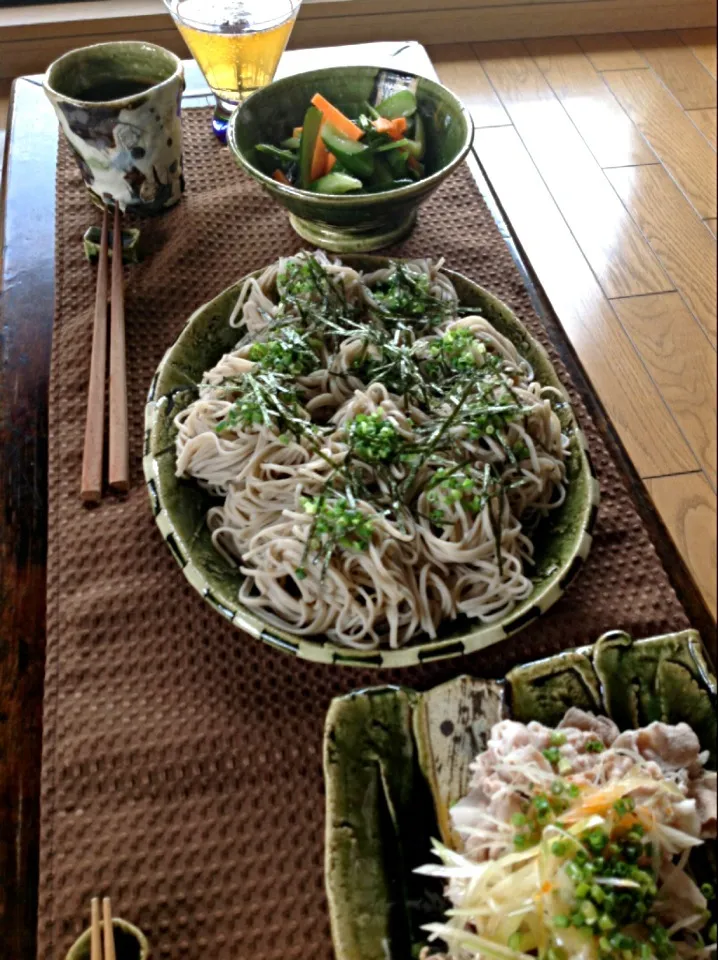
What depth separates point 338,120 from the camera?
140 cm

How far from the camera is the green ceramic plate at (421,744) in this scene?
767 mm

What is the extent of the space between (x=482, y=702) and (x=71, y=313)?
3.03ft

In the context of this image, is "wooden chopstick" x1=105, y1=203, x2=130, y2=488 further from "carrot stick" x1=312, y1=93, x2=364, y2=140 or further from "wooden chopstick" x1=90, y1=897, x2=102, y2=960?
"wooden chopstick" x1=90, y1=897, x2=102, y2=960

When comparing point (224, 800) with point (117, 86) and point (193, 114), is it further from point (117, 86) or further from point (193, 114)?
point (193, 114)

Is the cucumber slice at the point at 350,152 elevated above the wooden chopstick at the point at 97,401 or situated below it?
above

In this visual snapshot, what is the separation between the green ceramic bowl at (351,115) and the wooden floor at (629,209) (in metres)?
0.55

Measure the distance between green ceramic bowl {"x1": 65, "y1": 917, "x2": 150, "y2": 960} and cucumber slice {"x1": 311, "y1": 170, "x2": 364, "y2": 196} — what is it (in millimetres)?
1058

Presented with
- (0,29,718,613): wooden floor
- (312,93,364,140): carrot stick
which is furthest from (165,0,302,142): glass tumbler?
(0,29,718,613): wooden floor

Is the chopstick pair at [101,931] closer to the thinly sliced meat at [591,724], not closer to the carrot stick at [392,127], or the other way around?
the thinly sliced meat at [591,724]

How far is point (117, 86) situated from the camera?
1.44 m

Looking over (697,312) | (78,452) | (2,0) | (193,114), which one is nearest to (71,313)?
(78,452)

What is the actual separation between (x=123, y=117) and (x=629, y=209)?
1794 mm

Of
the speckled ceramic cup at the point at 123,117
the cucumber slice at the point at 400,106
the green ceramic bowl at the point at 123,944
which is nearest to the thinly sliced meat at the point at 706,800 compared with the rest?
the green ceramic bowl at the point at 123,944

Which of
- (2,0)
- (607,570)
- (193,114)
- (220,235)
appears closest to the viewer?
(607,570)
